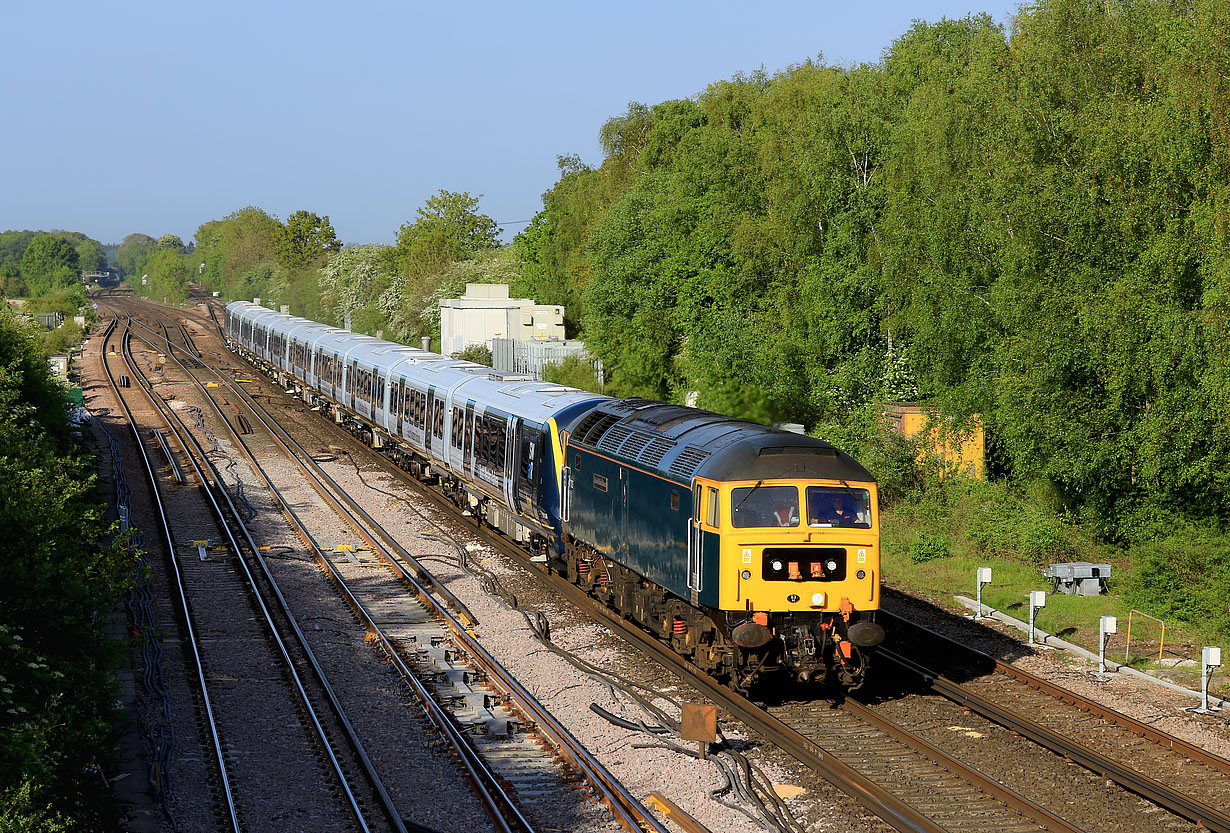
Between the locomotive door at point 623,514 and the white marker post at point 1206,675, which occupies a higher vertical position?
the locomotive door at point 623,514

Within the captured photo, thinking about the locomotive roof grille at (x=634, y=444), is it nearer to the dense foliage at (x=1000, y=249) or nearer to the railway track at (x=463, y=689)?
the railway track at (x=463, y=689)

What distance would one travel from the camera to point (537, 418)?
23.1 m

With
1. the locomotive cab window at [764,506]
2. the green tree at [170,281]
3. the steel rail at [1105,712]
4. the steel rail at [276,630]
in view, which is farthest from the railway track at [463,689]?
the green tree at [170,281]

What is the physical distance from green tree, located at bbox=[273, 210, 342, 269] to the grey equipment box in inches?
4617

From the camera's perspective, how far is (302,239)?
13488 centimetres

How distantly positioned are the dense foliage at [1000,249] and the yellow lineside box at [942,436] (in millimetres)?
775

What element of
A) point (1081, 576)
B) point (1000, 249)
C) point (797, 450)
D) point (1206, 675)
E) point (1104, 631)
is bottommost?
point (1081, 576)

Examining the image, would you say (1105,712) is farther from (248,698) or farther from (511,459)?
(511,459)

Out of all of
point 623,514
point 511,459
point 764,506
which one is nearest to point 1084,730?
point 764,506

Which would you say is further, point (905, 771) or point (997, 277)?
point (997, 277)

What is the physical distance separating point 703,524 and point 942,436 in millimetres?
16055

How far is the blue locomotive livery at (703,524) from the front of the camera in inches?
568

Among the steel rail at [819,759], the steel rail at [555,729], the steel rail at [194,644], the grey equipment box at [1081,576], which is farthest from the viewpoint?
the grey equipment box at [1081,576]

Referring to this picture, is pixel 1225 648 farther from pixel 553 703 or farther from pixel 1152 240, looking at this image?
pixel 553 703
